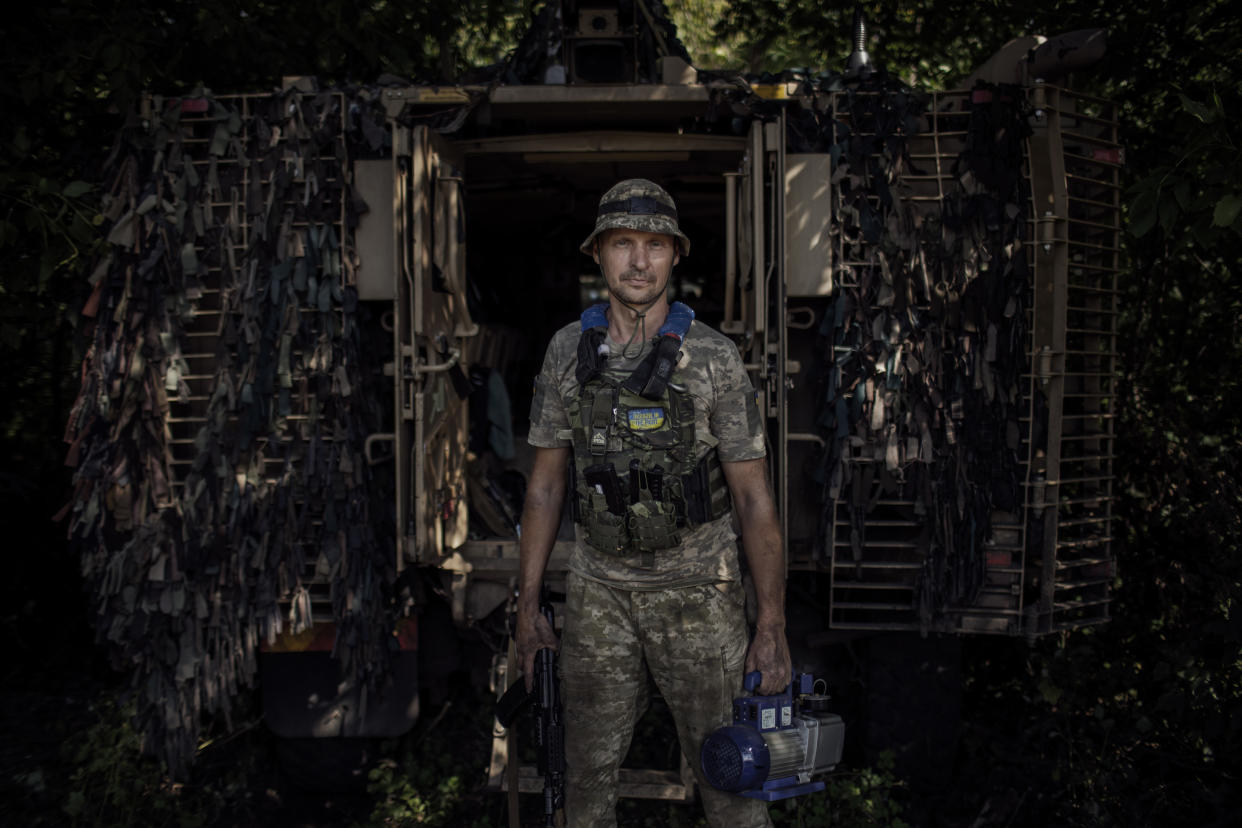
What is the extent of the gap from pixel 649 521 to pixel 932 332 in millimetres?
2093

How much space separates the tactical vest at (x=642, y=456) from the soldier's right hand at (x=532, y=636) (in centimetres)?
38

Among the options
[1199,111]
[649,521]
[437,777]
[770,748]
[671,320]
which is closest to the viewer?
[770,748]

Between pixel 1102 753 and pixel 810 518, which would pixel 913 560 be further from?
pixel 1102 753

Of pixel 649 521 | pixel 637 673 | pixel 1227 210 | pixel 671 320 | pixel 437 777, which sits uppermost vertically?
pixel 1227 210

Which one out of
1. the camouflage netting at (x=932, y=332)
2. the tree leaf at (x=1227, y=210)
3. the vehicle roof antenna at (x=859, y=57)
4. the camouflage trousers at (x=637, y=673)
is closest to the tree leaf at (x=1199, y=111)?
the tree leaf at (x=1227, y=210)

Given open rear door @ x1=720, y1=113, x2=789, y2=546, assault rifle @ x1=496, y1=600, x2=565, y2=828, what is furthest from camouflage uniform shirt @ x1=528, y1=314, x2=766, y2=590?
open rear door @ x1=720, y1=113, x2=789, y2=546

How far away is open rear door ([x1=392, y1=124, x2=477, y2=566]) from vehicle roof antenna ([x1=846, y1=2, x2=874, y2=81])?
6.69ft

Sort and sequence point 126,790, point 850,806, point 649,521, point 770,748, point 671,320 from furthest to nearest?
point 126,790, point 850,806, point 671,320, point 649,521, point 770,748

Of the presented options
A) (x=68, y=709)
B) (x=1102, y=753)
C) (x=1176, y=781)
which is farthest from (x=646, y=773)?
(x=68, y=709)

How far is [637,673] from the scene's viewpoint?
9.79 ft

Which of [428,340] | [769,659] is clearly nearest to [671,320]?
[769,659]

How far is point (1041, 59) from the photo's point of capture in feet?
13.5

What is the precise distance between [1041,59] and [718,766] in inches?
139

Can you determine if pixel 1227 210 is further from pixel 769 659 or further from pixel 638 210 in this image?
pixel 769 659
